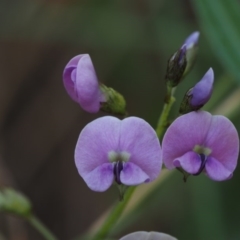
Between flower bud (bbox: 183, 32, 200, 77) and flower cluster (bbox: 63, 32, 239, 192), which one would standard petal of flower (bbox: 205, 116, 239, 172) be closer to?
flower cluster (bbox: 63, 32, 239, 192)

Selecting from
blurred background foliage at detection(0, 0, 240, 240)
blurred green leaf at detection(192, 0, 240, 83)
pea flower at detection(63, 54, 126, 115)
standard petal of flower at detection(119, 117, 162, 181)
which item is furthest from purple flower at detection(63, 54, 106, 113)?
blurred background foliage at detection(0, 0, 240, 240)

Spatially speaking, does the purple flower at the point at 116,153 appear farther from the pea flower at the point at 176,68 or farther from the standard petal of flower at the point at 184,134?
the pea flower at the point at 176,68

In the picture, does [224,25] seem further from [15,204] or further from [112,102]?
[15,204]

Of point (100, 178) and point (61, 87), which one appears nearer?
point (100, 178)

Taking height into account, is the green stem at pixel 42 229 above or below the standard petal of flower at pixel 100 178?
below

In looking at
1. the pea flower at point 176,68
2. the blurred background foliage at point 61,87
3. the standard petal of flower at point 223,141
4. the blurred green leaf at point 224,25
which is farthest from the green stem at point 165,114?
the blurred background foliage at point 61,87

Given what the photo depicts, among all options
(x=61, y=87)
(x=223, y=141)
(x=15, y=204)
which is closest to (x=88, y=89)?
(x=223, y=141)
